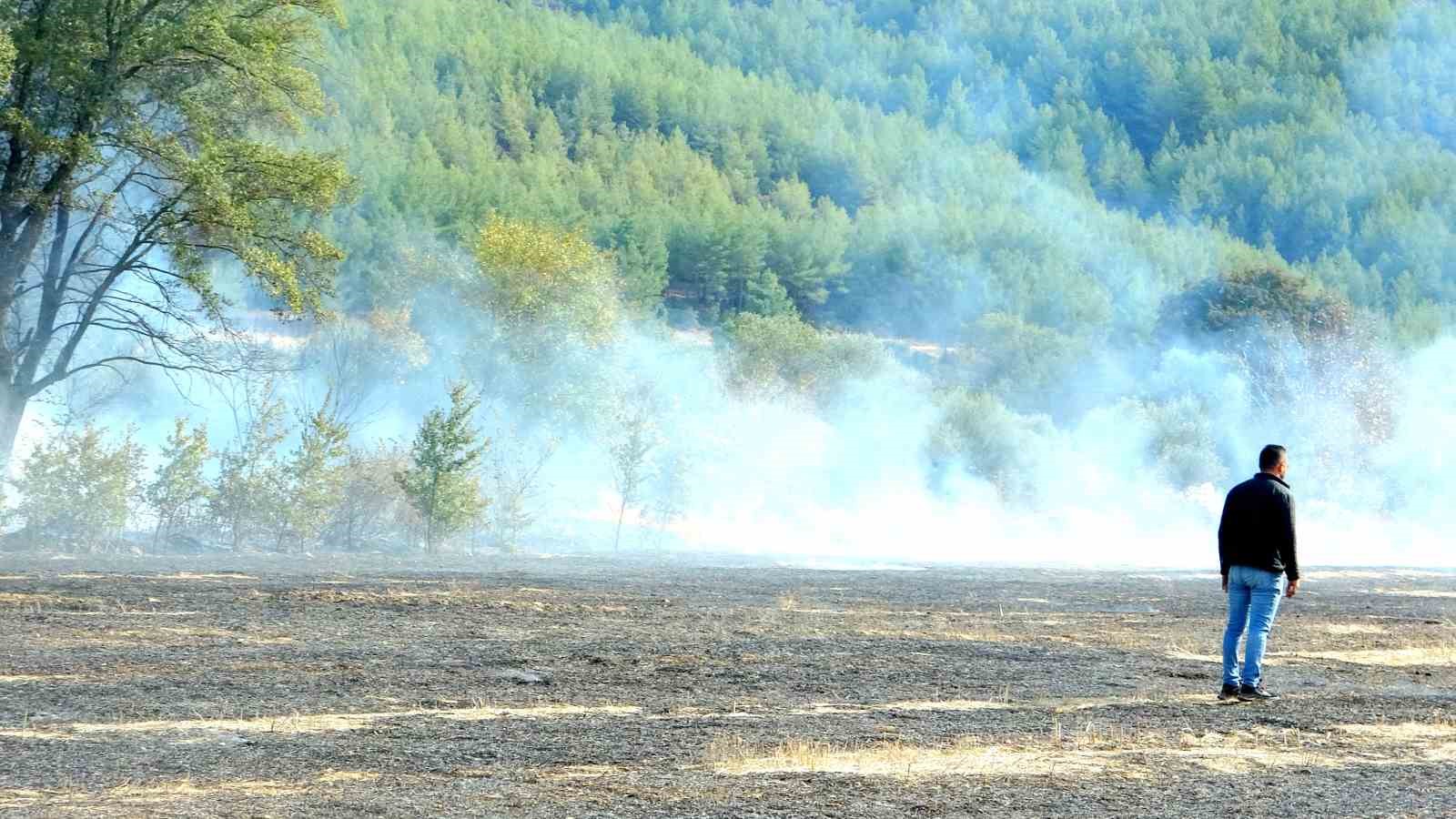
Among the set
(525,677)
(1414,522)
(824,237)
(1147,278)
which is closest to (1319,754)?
(525,677)

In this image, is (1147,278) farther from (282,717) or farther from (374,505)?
(282,717)

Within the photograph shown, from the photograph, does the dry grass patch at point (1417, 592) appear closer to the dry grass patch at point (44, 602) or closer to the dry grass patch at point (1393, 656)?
the dry grass patch at point (1393, 656)

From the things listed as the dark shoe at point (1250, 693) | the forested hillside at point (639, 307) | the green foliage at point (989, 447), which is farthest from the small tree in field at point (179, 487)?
the green foliage at point (989, 447)

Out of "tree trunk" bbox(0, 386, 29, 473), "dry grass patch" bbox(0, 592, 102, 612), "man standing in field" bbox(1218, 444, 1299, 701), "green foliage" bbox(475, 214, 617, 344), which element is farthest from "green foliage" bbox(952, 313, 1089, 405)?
"man standing in field" bbox(1218, 444, 1299, 701)

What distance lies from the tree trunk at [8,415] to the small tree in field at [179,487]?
631cm

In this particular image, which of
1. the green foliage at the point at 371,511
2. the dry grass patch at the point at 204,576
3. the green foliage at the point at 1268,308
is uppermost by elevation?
the green foliage at the point at 1268,308

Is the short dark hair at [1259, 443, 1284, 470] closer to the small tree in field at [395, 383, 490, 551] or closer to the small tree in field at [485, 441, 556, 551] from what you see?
the small tree in field at [395, 383, 490, 551]

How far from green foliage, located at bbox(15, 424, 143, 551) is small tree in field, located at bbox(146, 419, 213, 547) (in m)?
1.64

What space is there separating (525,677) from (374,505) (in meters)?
30.3

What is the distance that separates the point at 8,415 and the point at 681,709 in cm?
2321

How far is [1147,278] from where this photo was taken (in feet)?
454

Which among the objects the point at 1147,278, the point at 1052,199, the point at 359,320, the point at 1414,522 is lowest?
the point at 1414,522

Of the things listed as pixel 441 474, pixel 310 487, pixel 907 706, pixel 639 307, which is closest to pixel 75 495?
pixel 310 487

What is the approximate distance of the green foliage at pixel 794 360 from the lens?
265 ft
